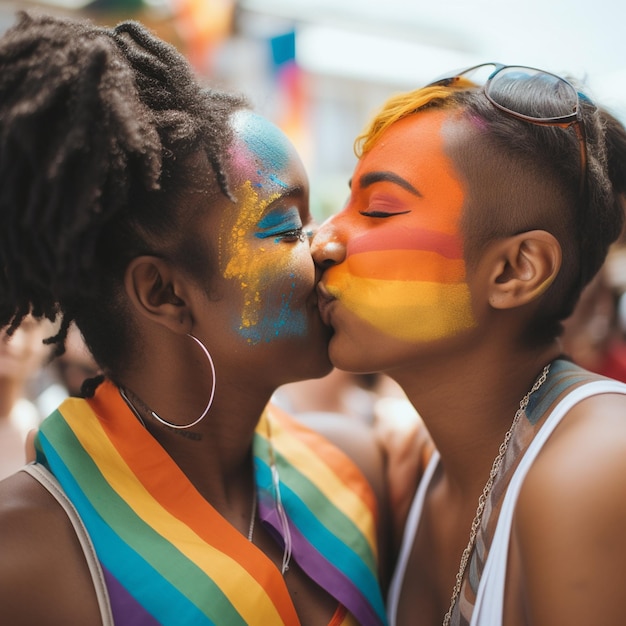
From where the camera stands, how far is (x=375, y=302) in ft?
6.18

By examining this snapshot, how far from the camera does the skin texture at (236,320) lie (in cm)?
185

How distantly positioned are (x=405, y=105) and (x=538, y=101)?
36 centimetres

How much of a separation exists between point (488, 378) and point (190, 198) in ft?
3.11

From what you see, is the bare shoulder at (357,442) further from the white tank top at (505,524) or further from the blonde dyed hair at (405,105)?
the blonde dyed hair at (405,105)

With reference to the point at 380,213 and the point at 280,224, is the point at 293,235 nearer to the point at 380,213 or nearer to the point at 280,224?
the point at 280,224

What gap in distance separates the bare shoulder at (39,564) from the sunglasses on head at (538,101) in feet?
5.00

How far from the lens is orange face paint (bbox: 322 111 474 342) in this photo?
Answer: 183 cm

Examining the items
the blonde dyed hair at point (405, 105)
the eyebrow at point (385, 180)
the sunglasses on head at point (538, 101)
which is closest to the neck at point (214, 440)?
the eyebrow at point (385, 180)

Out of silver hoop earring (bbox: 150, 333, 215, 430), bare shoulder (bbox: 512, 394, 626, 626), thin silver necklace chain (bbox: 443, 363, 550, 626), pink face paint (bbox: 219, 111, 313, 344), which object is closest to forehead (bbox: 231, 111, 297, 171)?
pink face paint (bbox: 219, 111, 313, 344)

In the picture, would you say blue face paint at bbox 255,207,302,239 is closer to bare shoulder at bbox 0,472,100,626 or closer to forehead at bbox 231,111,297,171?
forehead at bbox 231,111,297,171

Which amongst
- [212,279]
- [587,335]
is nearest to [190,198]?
[212,279]

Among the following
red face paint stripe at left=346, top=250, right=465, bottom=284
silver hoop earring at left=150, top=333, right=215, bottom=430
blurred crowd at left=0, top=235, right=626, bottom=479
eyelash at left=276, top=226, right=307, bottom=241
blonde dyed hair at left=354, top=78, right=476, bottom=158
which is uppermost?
blonde dyed hair at left=354, top=78, right=476, bottom=158

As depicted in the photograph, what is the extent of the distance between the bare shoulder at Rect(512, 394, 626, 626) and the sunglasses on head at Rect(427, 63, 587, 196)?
74 centimetres

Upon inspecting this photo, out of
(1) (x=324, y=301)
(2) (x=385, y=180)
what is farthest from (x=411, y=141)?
(1) (x=324, y=301)
